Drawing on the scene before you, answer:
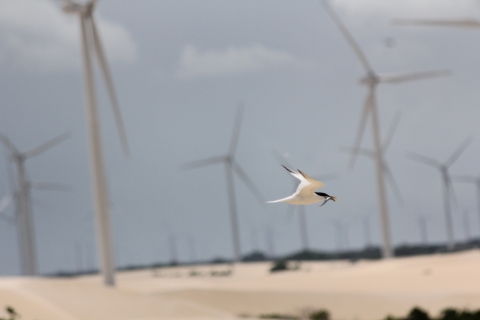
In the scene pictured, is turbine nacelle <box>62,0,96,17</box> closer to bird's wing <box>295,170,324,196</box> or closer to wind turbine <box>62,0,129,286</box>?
wind turbine <box>62,0,129,286</box>

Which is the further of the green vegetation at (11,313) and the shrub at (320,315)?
the shrub at (320,315)

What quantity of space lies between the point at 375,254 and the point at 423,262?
74960mm

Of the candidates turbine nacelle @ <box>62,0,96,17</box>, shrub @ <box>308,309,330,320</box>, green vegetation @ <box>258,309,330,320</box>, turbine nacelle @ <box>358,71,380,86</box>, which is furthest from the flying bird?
turbine nacelle @ <box>358,71,380,86</box>

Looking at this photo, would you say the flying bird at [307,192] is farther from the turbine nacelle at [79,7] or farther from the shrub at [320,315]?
the turbine nacelle at [79,7]

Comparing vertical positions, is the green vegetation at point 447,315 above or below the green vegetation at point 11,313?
below

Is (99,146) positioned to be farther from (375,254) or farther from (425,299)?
(375,254)

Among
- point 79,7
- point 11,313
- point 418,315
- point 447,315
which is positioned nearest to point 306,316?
Answer: point 418,315

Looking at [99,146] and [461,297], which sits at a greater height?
[99,146]

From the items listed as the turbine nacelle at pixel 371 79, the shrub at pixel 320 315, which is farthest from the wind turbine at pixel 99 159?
the turbine nacelle at pixel 371 79

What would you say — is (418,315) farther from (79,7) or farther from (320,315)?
(79,7)

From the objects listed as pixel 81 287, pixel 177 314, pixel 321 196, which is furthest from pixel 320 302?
pixel 321 196

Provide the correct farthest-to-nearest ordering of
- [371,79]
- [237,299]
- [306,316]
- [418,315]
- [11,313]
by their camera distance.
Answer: [371,79]
[237,299]
[306,316]
[418,315]
[11,313]

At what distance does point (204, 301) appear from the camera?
45.5 metres

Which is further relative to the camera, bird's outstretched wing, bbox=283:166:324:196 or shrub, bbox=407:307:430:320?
shrub, bbox=407:307:430:320
